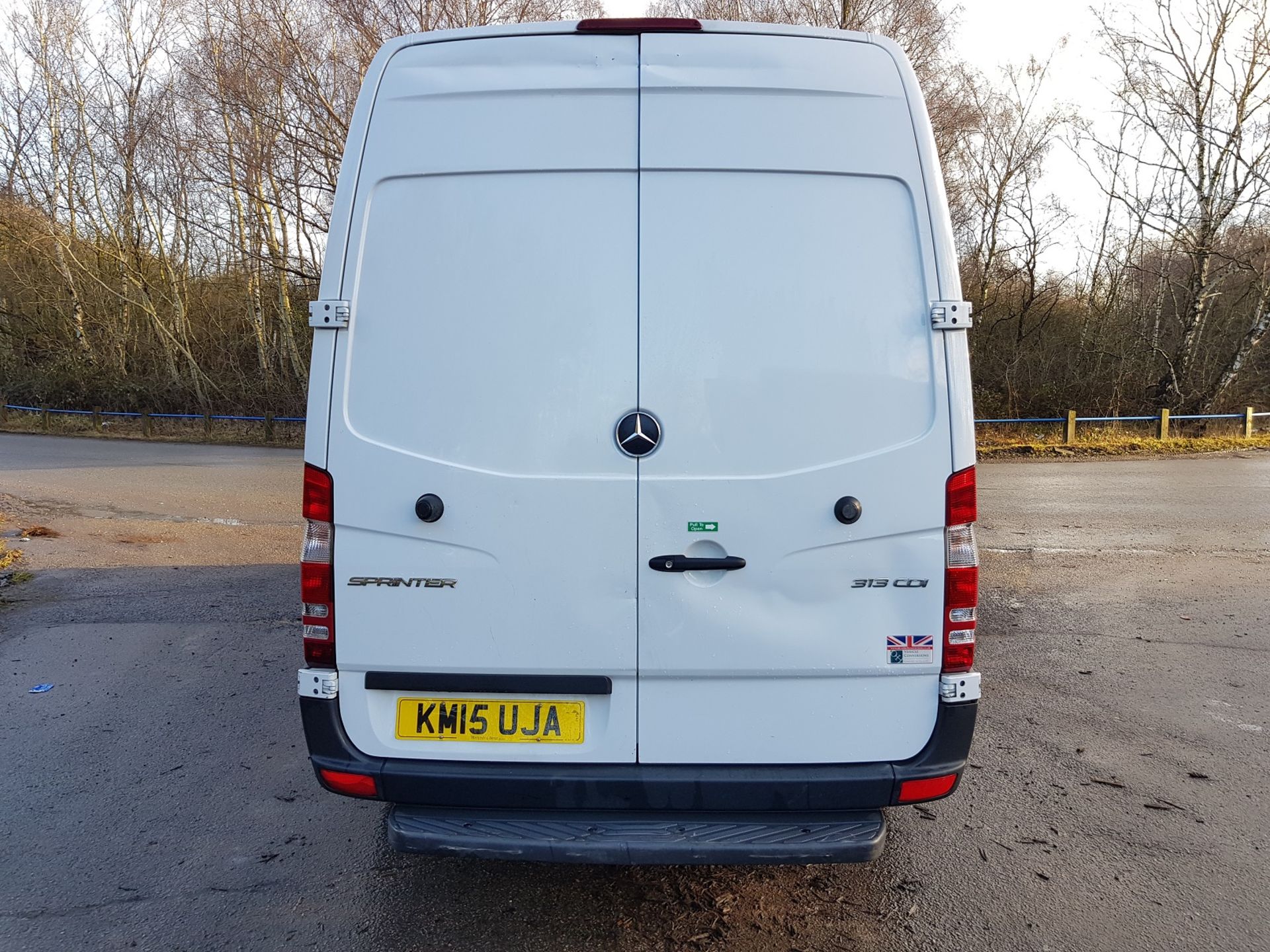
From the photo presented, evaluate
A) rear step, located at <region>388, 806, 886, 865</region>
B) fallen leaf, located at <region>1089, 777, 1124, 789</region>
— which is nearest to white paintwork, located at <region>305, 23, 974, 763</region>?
rear step, located at <region>388, 806, 886, 865</region>

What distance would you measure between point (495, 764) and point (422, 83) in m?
1.98

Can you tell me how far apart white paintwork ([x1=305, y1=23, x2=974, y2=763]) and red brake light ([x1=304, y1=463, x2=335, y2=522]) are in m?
0.05

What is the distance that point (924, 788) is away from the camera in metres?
2.47

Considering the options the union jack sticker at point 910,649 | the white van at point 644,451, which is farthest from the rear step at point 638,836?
the union jack sticker at point 910,649

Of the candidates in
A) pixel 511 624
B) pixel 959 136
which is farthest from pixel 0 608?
pixel 959 136

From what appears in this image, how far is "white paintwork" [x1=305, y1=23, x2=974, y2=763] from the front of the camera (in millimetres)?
2387

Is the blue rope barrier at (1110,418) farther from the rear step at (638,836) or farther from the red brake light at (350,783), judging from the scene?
the red brake light at (350,783)

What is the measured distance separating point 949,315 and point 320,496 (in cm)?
186

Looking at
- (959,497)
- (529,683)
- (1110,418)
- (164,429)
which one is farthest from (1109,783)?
(164,429)

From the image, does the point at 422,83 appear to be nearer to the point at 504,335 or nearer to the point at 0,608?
the point at 504,335

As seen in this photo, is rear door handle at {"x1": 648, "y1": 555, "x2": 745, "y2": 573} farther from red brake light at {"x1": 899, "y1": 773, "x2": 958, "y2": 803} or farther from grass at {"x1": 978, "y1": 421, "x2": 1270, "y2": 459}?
grass at {"x1": 978, "y1": 421, "x2": 1270, "y2": 459}

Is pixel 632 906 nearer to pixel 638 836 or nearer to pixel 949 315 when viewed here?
pixel 638 836

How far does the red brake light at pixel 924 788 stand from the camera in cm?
245

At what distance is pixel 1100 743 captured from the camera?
4199 mm
